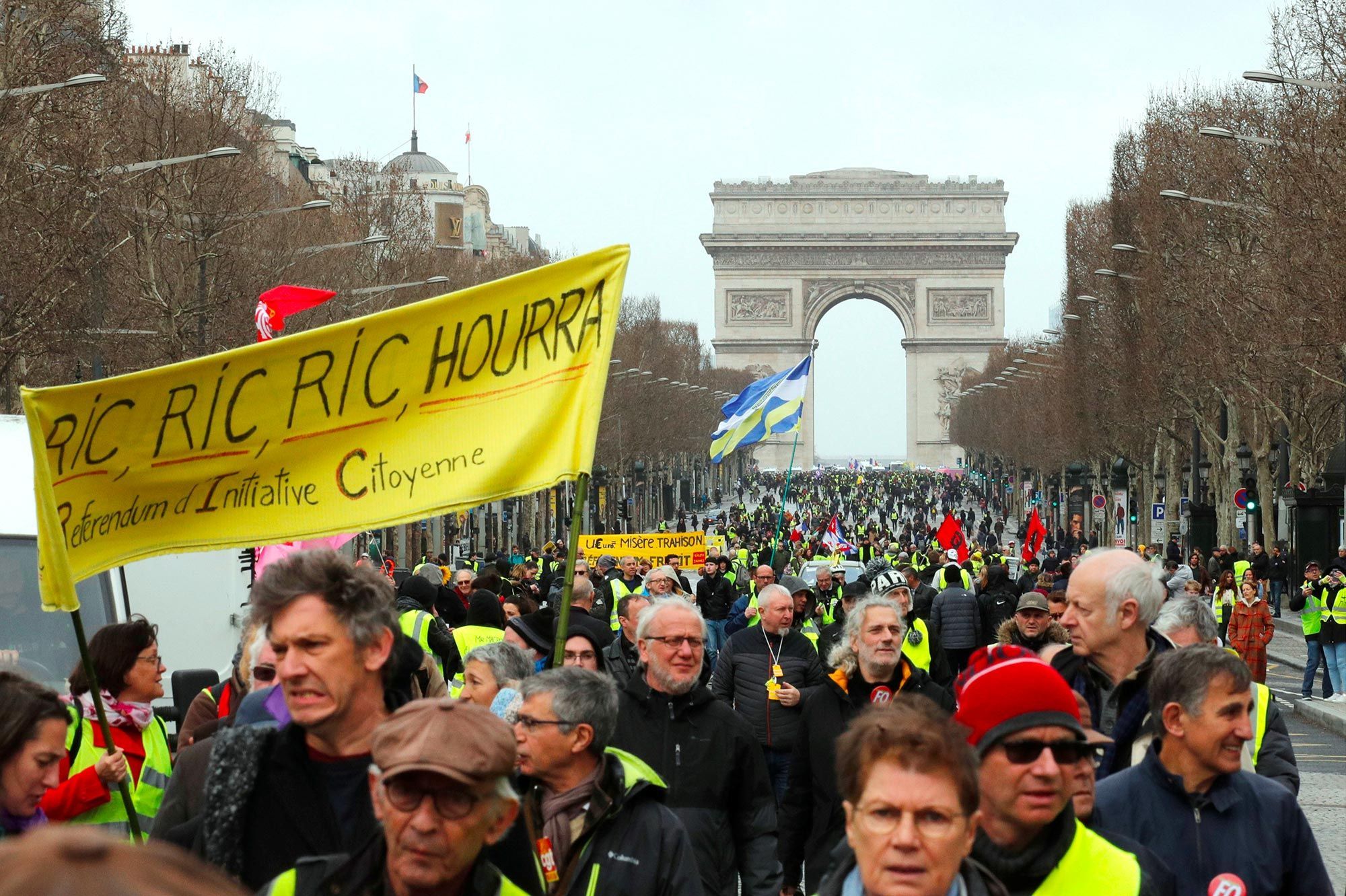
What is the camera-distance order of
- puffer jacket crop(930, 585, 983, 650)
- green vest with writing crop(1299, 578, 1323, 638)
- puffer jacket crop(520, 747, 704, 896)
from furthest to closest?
green vest with writing crop(1299, 578, 1323, 638)
puffer jacket crop(930, 585, 983, 650)
puffer jacket crop(520, 747, 704, 896)

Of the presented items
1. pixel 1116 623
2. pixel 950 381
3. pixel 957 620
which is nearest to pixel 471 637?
pixel 1116 623

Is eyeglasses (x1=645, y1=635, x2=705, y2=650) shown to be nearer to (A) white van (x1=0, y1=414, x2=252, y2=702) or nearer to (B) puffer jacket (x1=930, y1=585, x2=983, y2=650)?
(A) white van (x1=0, y1=414, x2=252, y2=702)

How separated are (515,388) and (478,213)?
352 feet

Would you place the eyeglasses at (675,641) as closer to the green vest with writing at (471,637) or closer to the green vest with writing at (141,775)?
the green vest with writing at (141,775)

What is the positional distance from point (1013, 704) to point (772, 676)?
488cm

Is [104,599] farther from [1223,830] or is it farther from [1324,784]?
[1324,784]

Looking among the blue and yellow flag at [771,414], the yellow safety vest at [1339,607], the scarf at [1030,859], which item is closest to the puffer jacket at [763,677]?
the scarf at [1030,859]

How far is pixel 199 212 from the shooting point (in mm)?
32375

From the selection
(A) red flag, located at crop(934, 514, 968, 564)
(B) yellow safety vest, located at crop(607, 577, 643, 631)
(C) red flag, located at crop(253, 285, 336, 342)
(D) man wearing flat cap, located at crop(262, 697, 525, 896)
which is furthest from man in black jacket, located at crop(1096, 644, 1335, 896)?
(A) red flag, located at crop(934, 514, 968, 564)

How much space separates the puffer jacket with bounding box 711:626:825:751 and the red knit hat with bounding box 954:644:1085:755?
4.45m

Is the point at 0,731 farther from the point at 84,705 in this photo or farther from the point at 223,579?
the point at 223,579

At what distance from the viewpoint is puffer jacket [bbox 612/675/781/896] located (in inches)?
244

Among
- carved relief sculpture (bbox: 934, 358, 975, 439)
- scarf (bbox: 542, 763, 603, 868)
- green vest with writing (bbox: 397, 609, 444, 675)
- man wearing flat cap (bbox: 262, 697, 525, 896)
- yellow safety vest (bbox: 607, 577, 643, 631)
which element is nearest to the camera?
man wearing flat cap (bbox: 262, 697, 525, 896)

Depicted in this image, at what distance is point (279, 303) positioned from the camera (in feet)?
60.0
